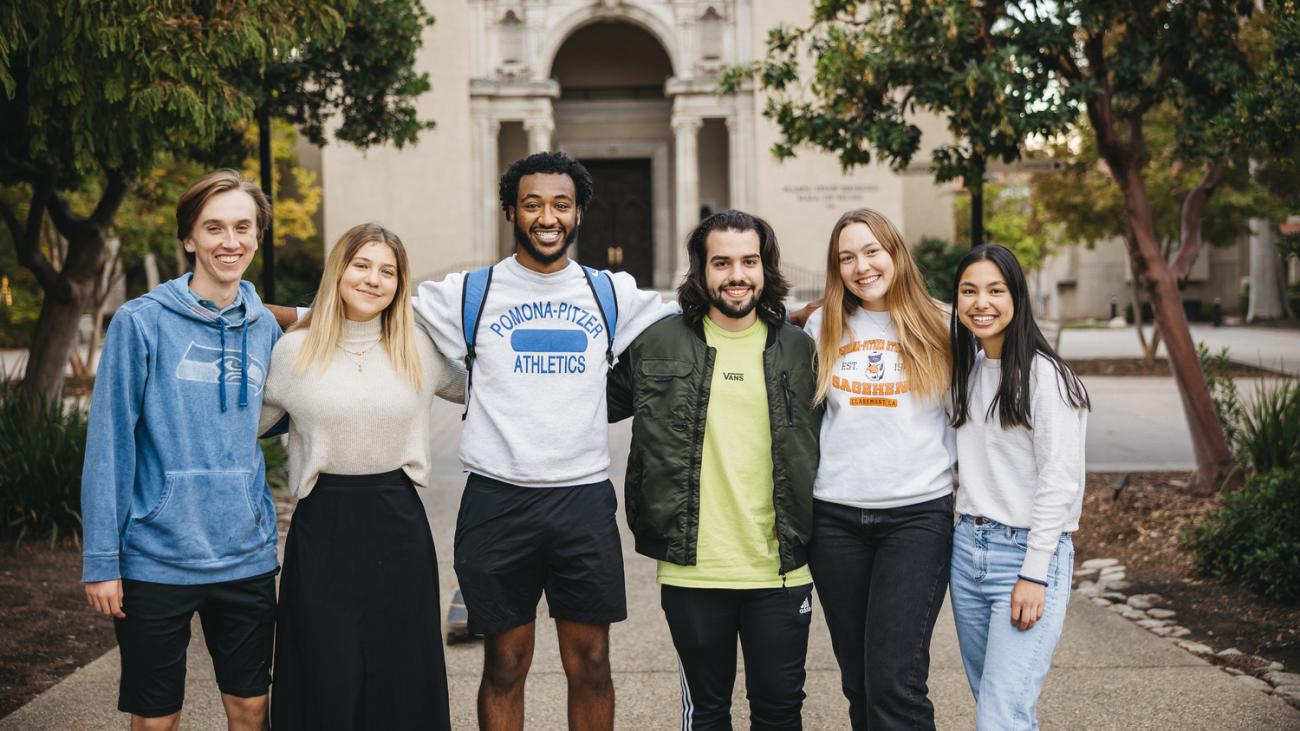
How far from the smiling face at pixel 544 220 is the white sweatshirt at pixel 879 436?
37.6 inches

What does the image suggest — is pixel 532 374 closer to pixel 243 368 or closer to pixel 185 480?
pixel 243 368

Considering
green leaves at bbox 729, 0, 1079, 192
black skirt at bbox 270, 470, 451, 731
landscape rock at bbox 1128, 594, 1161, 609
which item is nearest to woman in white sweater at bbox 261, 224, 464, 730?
black skirt at bbox 270, 470, 451, 731

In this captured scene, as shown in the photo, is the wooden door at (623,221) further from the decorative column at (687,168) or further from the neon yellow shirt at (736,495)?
the neon yellow shirt at (736,495)

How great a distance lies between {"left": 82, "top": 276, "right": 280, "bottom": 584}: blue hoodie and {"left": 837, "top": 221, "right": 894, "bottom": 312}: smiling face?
1883 millimetres

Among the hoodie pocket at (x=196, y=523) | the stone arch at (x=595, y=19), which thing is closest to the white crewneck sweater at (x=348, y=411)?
the hoodie pocket at (x=196, y=523)

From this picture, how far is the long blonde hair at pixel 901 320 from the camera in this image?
3590 millimetres

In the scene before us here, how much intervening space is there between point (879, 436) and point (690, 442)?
0.59 metres

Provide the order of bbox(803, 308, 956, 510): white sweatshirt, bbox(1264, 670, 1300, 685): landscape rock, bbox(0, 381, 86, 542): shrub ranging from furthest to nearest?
bbox(0, 381, 86, 542): shrub < bbox(1264, 670, 1300, 685): landscape rock < bbox(803, 308, 956, 510): white sweatshirt

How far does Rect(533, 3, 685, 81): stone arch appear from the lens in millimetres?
27641

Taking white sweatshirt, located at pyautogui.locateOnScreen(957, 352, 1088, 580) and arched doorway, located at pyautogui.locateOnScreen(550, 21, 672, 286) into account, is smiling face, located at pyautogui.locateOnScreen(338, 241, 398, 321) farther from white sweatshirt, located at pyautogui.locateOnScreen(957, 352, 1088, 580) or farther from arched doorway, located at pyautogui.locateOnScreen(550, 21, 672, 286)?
arched doorway, located at pyautogui.locateOnScreen(550, 21, 672, 286)

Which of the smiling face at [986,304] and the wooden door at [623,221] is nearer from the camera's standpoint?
the smiling face at [986,304]

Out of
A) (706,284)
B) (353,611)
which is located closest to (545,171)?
(706,284)

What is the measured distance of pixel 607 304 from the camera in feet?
12.3

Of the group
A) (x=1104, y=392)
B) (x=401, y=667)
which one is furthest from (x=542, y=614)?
(x=1104, y=392)
